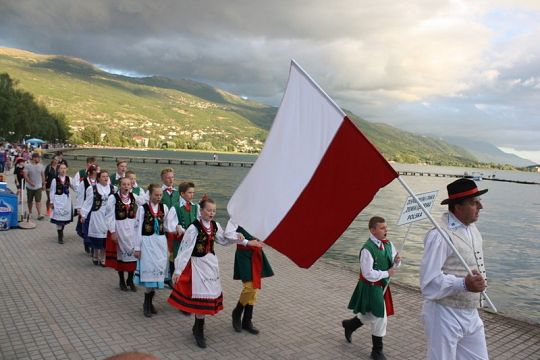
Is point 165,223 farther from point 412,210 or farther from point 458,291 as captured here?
point 458,291

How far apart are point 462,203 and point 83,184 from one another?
1024 centimetres

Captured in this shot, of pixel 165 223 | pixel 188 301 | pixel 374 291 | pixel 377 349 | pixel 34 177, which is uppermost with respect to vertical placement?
pixel 165 223

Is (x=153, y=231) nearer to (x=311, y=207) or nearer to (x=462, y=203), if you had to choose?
(x=311, y=207)

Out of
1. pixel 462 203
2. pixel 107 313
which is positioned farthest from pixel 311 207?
pixel 107 313

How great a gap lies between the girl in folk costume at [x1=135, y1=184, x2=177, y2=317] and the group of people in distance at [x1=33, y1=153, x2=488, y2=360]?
0.02 m

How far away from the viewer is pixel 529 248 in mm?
29609

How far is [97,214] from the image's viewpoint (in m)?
10.6

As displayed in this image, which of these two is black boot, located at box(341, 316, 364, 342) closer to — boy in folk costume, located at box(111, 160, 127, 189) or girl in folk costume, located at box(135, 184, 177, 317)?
girl in folk costume, located at box(135, 184, 177, 317)

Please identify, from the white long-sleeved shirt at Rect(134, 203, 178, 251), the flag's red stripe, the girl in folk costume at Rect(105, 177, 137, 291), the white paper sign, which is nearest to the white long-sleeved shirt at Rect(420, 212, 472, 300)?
the flag's red stripe

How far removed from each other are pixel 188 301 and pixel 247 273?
3.33ft

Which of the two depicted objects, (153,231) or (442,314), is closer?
(442,314)

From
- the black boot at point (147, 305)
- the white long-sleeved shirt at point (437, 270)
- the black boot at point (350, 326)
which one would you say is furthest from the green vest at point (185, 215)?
the white long-sleeved shirt at point (437, 270)

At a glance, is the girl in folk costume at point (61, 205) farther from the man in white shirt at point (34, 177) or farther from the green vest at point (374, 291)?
the green vest at point (374, 291)

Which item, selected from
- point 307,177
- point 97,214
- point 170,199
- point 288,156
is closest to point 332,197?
point 307,177
